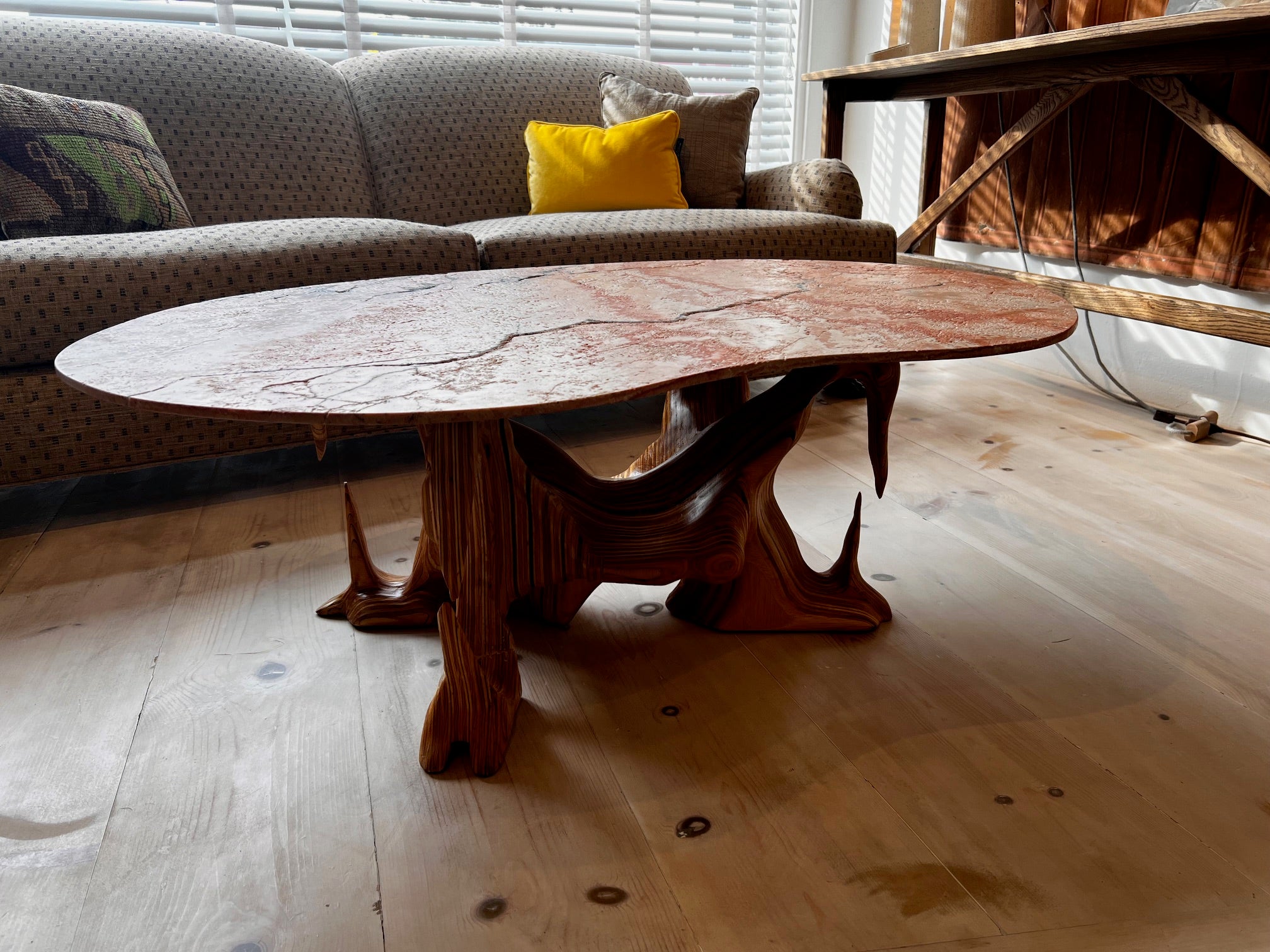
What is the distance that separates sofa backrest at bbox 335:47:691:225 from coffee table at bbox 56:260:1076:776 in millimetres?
1198

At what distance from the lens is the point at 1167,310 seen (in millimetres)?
1882

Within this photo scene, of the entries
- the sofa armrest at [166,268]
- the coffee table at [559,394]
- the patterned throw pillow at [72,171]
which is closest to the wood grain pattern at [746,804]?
the coffee table at [559,394]

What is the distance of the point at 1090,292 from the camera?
2.02 m

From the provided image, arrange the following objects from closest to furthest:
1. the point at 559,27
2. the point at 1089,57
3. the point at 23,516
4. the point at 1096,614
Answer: the point at 1096,614
the point at 23,516
the point at 1089,57
the point at 559,27

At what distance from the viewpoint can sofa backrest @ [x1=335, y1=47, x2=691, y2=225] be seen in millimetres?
2480

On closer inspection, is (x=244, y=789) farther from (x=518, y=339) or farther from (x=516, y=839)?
(x=518, y=339)

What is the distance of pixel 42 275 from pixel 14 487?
53 cm

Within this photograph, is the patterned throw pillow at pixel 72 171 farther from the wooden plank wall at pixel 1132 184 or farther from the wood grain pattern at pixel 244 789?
the wooden plank wall at pixel 1132 184

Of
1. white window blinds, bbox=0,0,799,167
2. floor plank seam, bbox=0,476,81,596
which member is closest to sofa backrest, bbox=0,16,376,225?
white window blinds, bbox=0,0,799,167

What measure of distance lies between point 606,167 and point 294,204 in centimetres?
81

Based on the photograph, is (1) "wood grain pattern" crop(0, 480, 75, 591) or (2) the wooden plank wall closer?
(1) "wood grain pattern" crop(0, 480, 75, 591)

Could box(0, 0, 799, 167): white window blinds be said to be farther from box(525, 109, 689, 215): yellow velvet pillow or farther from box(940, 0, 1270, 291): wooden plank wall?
box(940, 0, 1270, 291): wooden plank wall

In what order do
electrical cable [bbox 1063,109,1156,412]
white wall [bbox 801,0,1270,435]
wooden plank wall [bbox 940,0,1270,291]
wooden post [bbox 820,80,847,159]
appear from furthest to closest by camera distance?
wooden post [bbox 820,80,847,159] → electrical cable [bbox 1063,109,1156,412] → white wall [bbox 801,0,1270,435] → wooden plank wall [bbox 940,0,1270,291]

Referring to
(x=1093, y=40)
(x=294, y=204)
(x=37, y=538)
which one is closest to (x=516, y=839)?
(x=37, y=538)
